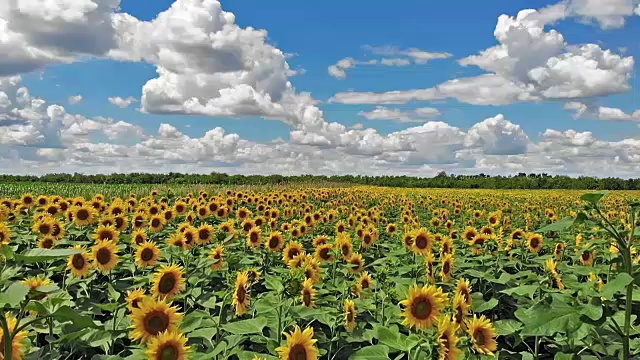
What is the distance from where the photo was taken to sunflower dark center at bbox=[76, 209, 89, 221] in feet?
25.3

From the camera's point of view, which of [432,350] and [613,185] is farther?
[613,185]

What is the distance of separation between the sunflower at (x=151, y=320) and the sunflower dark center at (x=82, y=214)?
4868 mm

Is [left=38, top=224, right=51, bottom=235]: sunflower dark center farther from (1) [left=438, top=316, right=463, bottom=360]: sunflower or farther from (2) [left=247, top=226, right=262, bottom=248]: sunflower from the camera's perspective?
(1) [left=438, top=316, right=463, bottom=360]: sunflower

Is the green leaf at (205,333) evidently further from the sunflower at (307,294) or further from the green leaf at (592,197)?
the green leaf at (592,197)

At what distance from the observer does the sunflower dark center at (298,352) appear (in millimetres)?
2855

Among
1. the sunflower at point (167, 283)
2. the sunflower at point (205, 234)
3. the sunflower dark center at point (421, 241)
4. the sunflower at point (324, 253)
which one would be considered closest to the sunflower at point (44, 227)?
the sunflower at point (205, 234)

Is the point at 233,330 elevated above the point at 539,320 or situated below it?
below

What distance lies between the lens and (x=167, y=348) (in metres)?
2.87

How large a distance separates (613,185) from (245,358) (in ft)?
196

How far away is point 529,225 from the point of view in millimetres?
10539

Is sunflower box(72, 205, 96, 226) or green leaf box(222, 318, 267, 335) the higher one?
sunflower box(72, 205, 96, 226)

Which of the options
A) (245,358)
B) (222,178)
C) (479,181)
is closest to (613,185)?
(479,181)

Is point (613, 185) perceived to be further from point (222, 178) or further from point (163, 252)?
point (163, 252)

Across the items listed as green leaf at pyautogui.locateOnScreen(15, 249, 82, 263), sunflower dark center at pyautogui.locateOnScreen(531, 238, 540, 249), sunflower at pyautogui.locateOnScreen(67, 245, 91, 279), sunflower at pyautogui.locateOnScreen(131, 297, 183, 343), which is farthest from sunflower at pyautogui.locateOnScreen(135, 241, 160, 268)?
sunflower dark center at pyautogui.locateOnScreen(531, 238, 540, 249)
